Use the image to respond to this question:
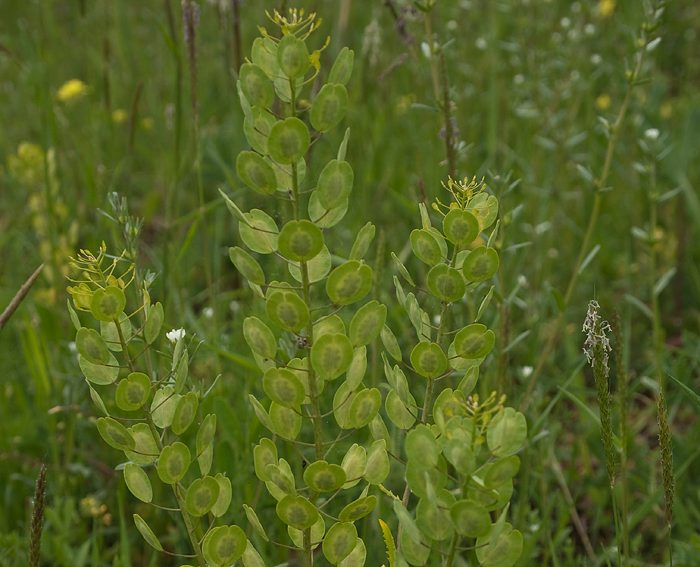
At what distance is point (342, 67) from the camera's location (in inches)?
39.1

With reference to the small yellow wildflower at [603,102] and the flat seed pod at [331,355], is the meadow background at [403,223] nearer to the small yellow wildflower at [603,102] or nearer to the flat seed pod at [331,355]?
the small yellow wildflower at [603,102]

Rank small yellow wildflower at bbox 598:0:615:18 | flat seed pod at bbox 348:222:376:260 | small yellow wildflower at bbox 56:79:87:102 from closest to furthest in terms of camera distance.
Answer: flat seed pod at bbox 348:222:376:260, small yellow wildflower at bbox 56:79:87:102, small yellow wildflower at bbox 598:0:615:18

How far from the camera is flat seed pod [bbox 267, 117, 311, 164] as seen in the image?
36.7 inches

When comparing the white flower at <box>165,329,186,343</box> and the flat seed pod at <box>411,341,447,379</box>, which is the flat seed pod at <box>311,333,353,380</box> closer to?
the flat seed pod at <box>411,341,447,379</box>

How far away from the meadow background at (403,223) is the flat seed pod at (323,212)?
48 cm

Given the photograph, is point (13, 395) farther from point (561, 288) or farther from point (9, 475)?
point (561, 288)

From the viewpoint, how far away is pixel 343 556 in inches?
41.8

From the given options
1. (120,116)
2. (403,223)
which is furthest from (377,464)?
(120,116)

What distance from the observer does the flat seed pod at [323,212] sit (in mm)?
Answer: 1009

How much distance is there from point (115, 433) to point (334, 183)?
1.22ft

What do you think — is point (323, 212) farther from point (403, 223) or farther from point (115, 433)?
point (403, 223)

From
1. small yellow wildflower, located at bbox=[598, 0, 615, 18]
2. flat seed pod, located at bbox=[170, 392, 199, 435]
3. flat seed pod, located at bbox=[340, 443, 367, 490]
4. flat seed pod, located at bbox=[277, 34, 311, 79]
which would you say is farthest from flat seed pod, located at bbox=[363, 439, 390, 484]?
small yellow wildflower, located at bbox=[598, 0, 615, 18]

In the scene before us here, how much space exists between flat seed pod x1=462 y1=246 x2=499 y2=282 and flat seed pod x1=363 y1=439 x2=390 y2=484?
0.70 ft

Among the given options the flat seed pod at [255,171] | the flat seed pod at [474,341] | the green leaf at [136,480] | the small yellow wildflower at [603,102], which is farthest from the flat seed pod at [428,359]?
the small yellow wildflower at [603,102]
